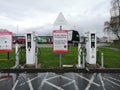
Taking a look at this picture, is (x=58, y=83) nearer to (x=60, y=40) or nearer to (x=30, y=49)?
A: (x=60, y=40)

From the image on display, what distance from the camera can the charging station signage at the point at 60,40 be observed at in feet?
43.8

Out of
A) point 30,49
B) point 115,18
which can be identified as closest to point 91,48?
point 30,49

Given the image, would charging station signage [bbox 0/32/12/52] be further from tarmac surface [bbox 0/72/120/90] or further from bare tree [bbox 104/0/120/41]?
bare tree [bbox 104/0/120/41]

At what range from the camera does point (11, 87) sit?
8516mm

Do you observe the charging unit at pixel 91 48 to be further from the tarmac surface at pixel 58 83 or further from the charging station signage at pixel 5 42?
the charging station signage at pixel 5 42

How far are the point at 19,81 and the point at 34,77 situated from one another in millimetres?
1146

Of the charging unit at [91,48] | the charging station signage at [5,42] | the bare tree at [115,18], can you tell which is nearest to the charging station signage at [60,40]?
the charging unit at [91,48]

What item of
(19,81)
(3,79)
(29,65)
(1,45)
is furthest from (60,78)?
(1,45)

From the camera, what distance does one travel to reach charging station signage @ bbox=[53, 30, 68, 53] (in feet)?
Answer: 43.8

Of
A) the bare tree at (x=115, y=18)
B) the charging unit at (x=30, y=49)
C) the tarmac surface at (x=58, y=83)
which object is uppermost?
the bare tree at (x=115, y=18)

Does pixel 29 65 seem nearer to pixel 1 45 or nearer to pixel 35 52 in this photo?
pixel 35 52

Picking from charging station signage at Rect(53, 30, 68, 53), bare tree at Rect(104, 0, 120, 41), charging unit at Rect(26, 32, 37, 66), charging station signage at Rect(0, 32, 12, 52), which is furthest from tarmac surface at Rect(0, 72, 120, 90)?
bare tree at Rect(104, 0, 120, 41)

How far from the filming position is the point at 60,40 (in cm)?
1341

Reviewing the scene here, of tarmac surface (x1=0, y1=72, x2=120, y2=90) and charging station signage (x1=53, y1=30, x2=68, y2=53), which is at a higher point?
charging station signage (x1=53, y1=30, x2=68, y2=53)
